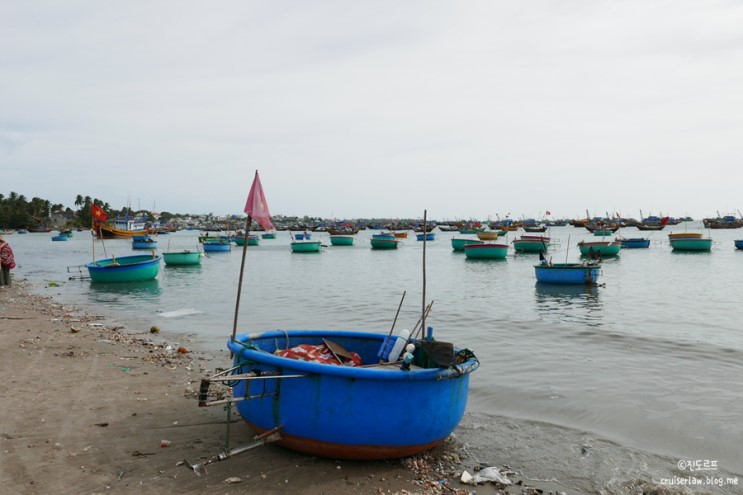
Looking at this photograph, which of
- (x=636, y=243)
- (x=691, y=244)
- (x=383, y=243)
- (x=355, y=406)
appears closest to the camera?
(x=355, y=406)

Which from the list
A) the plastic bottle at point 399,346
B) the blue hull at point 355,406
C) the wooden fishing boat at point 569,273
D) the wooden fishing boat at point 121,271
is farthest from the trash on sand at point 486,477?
the wooden fishing boat at point 121,271

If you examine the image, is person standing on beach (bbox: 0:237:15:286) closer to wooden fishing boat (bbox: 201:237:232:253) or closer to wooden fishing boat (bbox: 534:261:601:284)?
wooden fishing boat (bbox: 534:261:601:284)

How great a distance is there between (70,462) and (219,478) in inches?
68.9

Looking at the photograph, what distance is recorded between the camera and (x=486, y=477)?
6059mm

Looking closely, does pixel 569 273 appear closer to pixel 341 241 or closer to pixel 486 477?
pixel 486 477

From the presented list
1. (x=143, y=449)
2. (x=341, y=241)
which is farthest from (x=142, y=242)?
(x=143, y=449)

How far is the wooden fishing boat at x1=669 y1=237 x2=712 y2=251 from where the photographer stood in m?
58.6

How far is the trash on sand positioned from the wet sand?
0.09 meters

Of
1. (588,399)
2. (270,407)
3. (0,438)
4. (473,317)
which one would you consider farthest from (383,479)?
(473,317)

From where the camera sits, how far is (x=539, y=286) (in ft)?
93.9

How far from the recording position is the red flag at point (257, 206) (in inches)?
270

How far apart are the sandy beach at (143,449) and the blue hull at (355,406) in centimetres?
28

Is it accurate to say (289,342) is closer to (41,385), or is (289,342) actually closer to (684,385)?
(41,385)

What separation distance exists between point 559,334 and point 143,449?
43.0 feet
